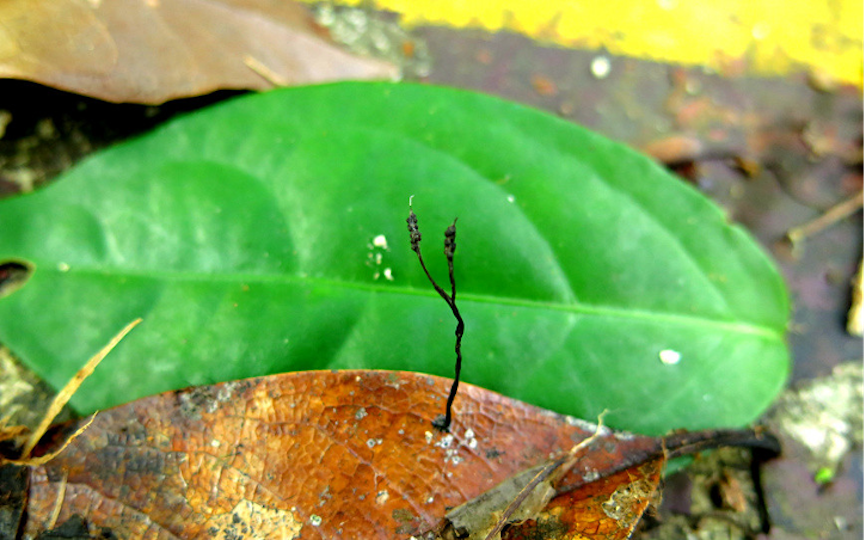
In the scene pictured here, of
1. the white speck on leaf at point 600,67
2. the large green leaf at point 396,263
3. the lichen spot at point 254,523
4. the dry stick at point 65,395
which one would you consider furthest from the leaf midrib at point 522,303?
the white speck on leaf at point 600,67

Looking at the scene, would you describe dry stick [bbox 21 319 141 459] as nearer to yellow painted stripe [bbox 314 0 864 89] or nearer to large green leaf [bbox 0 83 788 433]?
large green leaf [bbox 0 83 788 433]

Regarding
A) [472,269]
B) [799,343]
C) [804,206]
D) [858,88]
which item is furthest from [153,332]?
[858,88]

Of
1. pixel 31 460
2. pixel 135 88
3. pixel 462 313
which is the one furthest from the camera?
pixel 135 88

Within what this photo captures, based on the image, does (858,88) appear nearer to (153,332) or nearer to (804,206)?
(804,206)

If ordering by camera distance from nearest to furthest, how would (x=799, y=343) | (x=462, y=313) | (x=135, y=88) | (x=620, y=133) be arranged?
(x=462, y=313)
(x=135, y=88)
(x=799, y=343)
(x=620, y=133)

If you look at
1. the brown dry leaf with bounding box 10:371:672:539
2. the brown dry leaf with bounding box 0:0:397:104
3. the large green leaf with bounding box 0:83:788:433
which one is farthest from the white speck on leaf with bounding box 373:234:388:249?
the brown dry leaf with bounding box 0:0:397:104

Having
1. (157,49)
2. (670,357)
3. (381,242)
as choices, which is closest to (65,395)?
(381,242)

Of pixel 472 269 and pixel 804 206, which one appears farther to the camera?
pixel 804 206
